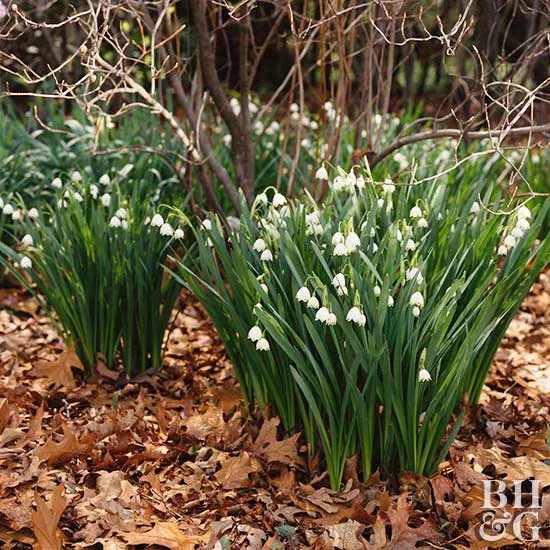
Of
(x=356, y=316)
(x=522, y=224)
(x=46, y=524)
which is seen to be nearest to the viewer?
(x=46, y=524)

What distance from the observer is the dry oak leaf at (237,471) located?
237cm

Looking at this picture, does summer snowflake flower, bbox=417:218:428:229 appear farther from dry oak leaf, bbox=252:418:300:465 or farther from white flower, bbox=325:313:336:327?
dry oak leaf, bbox=252:418:300:465

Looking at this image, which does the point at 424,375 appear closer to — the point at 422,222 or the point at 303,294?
the point at 303,294

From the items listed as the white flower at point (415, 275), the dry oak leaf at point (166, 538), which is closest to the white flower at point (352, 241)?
the white flower at point (415, 275)

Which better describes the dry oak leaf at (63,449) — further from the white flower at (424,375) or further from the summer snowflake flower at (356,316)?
the white flower at (424,375)

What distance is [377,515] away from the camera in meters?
2.21

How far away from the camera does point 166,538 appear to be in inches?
81.7

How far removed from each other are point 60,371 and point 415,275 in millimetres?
1445

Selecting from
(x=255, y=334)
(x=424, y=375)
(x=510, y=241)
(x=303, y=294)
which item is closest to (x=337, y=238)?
(x=303, y=294)

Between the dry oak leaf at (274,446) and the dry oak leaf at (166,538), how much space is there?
0.38 m

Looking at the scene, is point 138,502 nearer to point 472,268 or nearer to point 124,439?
point 124,439

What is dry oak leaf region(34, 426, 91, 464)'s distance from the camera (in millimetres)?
2387

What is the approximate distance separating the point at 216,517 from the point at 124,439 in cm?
42

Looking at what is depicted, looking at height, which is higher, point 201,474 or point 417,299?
point 417,299
